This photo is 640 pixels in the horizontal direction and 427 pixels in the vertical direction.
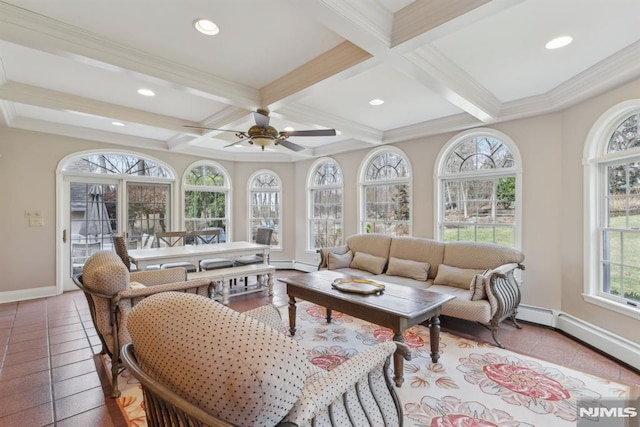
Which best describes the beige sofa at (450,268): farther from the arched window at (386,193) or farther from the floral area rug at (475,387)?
the arched window at (386,193)

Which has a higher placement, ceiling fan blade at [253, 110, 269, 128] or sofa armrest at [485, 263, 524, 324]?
ceiling fan blade at [253, 110, 269, 128]

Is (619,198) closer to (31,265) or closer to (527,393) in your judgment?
(527,393)

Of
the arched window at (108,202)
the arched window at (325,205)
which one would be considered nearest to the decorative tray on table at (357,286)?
the arched window at (325,205)

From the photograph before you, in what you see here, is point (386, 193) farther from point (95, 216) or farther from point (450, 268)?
point (95, 216)

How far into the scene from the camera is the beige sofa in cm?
301

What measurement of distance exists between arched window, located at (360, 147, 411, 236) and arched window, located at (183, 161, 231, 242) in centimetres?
325

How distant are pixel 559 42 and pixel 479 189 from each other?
216 cm

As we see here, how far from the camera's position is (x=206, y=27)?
7.27 feet

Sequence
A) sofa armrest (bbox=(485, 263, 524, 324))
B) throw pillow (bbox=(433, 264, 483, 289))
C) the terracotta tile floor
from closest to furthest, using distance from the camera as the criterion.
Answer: the terracotta tile floor
sofa armrest (bbox=(485, 263, 524, 324))
throw pillow (bbox=(433, 264, 483, 289))

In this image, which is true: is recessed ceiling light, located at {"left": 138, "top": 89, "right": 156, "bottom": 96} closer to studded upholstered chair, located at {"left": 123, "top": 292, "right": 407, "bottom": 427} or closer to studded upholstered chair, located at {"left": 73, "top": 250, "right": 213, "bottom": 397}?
studded upholstered chair, located at {"left": 73, "top": 250, "right": 213, "bottom": 397}

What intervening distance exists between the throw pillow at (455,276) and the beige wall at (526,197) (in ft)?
2.91

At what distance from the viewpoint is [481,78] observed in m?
3.03

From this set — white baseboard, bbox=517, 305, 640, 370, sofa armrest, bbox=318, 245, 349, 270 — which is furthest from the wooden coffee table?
white baseboard, bbox=517, 305, 640, 370
